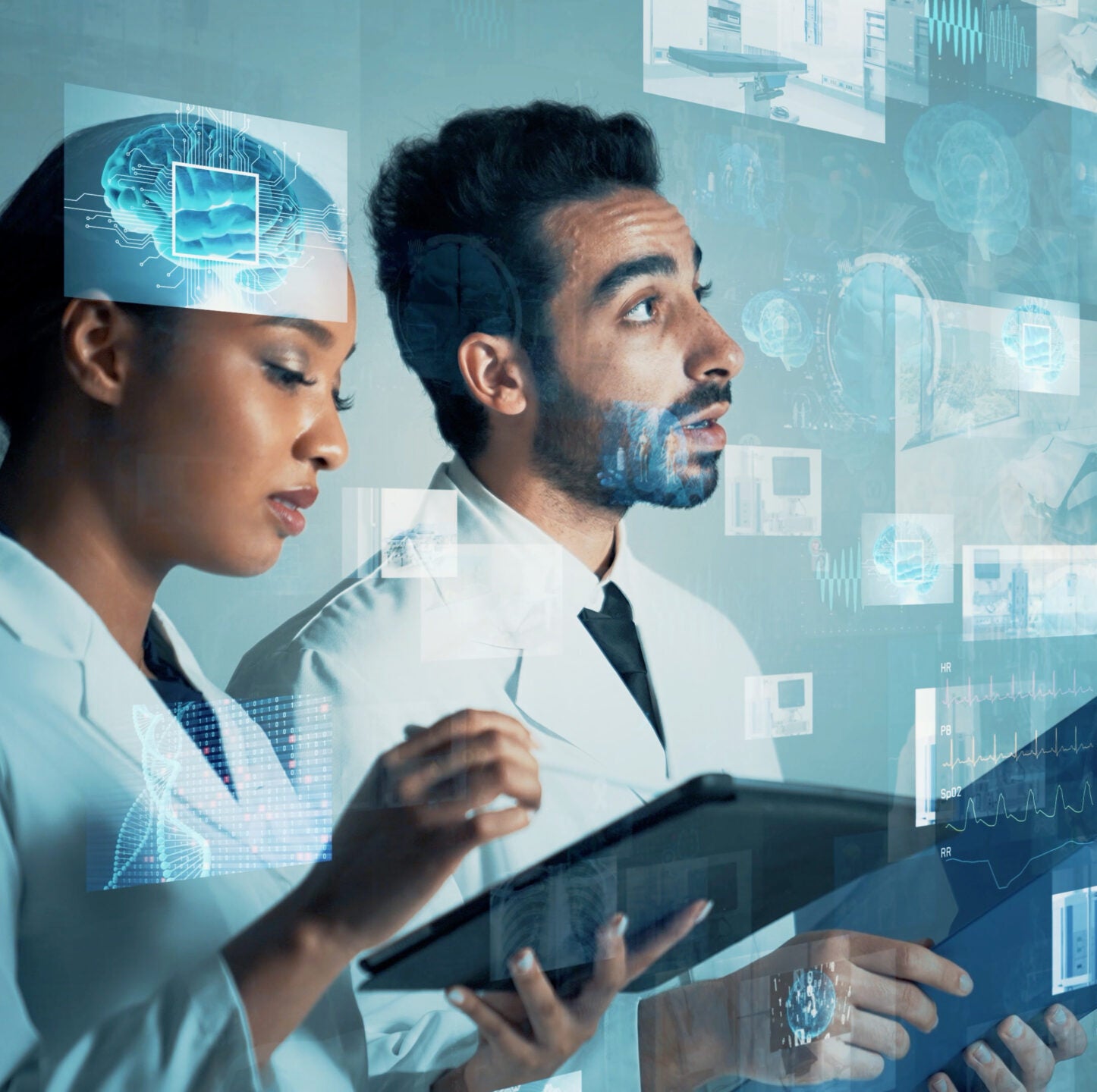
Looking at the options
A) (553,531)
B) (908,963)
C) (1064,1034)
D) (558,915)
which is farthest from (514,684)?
(1064,1034)

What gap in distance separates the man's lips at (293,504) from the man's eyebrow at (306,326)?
0.17m

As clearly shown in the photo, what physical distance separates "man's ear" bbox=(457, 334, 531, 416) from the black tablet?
1.85 ft

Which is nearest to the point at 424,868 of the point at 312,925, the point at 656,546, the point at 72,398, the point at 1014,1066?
the point at 312,925

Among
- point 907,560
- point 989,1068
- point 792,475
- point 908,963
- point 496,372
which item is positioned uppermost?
point 496,372

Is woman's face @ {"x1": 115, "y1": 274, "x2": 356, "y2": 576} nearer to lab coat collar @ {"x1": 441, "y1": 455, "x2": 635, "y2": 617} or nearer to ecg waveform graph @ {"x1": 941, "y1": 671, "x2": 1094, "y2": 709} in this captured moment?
lab coat collar @ {"x1": 441, "y1": 455, "x2": 635, "y2": 617}

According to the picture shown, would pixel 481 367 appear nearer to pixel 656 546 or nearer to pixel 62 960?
pixel 656 546

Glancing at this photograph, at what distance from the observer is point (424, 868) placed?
130cm

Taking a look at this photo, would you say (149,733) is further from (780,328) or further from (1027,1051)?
(1027,1051)

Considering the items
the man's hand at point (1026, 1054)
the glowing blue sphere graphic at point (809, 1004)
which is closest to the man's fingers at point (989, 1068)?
the man's hand at point (1026, 1054)

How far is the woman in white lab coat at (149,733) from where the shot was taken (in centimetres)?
112

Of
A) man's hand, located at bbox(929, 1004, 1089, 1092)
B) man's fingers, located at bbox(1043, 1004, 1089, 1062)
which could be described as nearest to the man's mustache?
man's hand, located at bbox(929, 1004, 1089, 1092)

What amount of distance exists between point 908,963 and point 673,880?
50 cm

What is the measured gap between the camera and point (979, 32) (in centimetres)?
181

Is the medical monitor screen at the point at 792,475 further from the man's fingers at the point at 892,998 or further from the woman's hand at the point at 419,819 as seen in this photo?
the man's fingers at the point at 892,998
